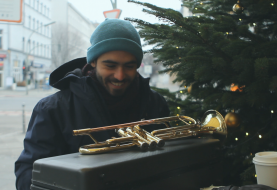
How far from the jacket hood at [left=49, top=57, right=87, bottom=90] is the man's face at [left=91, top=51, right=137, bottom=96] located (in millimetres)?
146

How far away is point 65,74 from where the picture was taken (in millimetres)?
1640

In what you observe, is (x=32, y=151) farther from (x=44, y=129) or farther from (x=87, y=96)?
(x=87, y=96)

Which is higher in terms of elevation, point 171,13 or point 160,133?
point 171,13

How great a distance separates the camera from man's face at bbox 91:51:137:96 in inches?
54.4

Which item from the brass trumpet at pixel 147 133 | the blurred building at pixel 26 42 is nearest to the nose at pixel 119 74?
the brass trumpet at pixel 147 133

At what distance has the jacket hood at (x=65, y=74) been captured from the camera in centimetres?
145

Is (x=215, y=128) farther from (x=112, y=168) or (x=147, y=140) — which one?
(x=112, y=168)

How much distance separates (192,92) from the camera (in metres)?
2.35

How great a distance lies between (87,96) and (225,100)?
38.5 inches

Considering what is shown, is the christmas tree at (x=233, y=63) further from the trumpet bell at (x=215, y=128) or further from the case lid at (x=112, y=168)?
the case lid at (x=112, y=168)

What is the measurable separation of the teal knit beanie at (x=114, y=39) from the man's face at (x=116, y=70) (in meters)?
0.03

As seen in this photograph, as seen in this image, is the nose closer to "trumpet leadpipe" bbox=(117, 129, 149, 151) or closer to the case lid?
"trumpet leadpipe" bbox=(117, 129, 149, 151)

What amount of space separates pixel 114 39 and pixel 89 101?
1.02 ft

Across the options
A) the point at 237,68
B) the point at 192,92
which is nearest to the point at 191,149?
the point at 237,68
